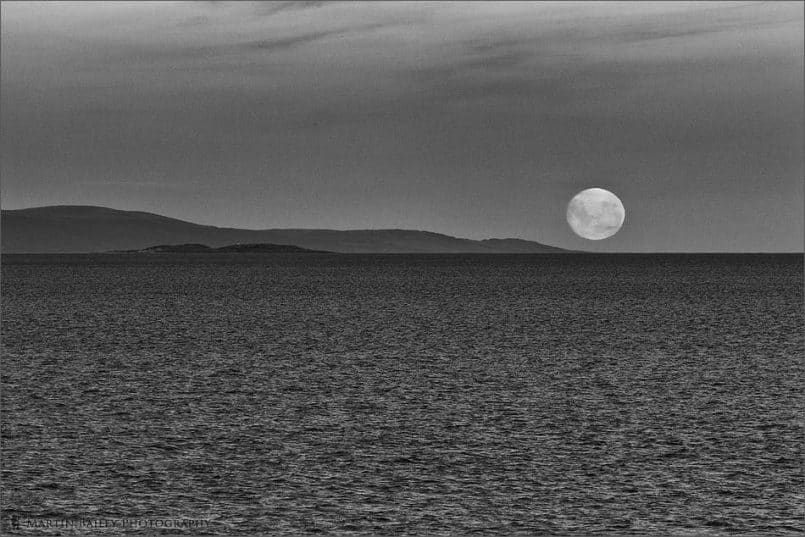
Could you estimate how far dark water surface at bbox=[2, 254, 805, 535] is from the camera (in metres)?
20.2

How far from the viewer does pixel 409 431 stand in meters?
28.2

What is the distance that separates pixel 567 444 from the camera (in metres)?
26.4

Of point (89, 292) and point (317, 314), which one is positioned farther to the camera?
point (89, 292)

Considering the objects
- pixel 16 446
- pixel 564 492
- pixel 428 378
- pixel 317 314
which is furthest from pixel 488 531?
pixel 317 314

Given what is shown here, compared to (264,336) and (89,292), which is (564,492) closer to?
→ (264,336)

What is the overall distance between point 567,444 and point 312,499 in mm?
8368

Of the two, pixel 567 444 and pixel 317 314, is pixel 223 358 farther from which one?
pixel 317 314

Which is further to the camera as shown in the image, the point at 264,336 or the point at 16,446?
the point at 264,336

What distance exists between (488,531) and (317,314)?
64.4 meters

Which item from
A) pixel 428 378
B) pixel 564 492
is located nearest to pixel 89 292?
pixel 428 378

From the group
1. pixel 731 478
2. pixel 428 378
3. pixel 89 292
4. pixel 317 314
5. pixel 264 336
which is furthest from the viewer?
pixel 89 292

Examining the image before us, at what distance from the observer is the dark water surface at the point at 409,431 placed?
2019 cm

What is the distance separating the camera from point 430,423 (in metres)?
29.5

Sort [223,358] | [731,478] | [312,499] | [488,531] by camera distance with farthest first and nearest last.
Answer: [223,358]
[731,478]
[312,499]
[488,531]
